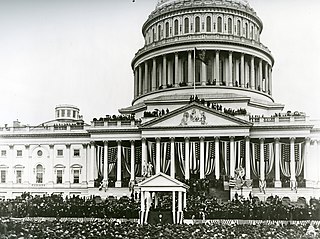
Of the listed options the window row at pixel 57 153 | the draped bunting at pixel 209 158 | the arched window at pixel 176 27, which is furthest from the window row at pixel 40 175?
the arched window at pixel 176 27

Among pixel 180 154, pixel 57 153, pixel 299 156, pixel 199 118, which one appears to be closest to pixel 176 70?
pixel 199 118

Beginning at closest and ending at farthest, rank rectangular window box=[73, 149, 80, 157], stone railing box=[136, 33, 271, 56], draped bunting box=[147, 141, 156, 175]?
draped bunting box=[147, 141, 156, 175], rectangular window box=[73, 149, 80, 157], stone railing box=[136, 33, 271, 56]

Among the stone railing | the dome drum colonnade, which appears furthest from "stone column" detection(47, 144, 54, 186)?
the stone railing

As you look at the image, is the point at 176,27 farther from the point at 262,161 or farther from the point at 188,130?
the point at 262,161

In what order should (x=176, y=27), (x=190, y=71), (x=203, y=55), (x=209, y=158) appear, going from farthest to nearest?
(x=176, y=27) → (x=190, y=71) → (x=203, y=55) → (x=209, y=158)

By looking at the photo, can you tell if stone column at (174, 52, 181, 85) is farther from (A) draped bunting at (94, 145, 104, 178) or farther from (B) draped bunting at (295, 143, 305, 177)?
(B) draped bunting at (295, 143, 305, 177)

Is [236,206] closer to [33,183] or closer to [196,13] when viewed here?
[33,183]
